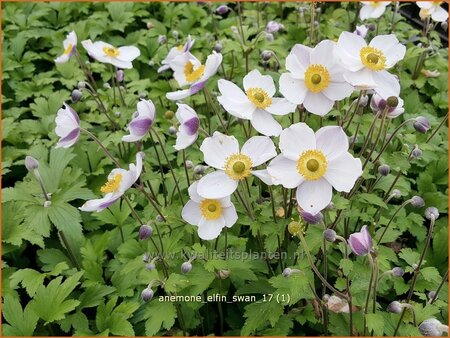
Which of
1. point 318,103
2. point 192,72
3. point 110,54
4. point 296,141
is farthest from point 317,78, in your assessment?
point 110,54

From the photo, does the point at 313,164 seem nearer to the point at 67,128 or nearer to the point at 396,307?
the point at 396,307

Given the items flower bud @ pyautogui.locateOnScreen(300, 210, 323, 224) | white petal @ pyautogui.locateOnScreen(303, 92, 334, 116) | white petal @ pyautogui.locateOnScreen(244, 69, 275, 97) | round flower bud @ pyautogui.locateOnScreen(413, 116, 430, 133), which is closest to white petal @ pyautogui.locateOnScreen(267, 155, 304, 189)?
flower bud @ pyautogui.locateOnScreen(300, 210, 323, 224)

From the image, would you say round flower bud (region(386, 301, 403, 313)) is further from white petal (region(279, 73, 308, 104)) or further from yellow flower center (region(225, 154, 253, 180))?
white petal (region(279, 73, 308, 104))

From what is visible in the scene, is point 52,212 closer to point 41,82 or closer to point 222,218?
point 222,218

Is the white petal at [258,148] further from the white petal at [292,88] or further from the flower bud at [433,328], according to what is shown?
the flower bud at [433,328]

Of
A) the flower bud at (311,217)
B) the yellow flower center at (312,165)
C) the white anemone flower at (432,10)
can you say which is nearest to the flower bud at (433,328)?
the flower bud at (311,217)

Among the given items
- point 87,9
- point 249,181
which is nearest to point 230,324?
point 249,181
